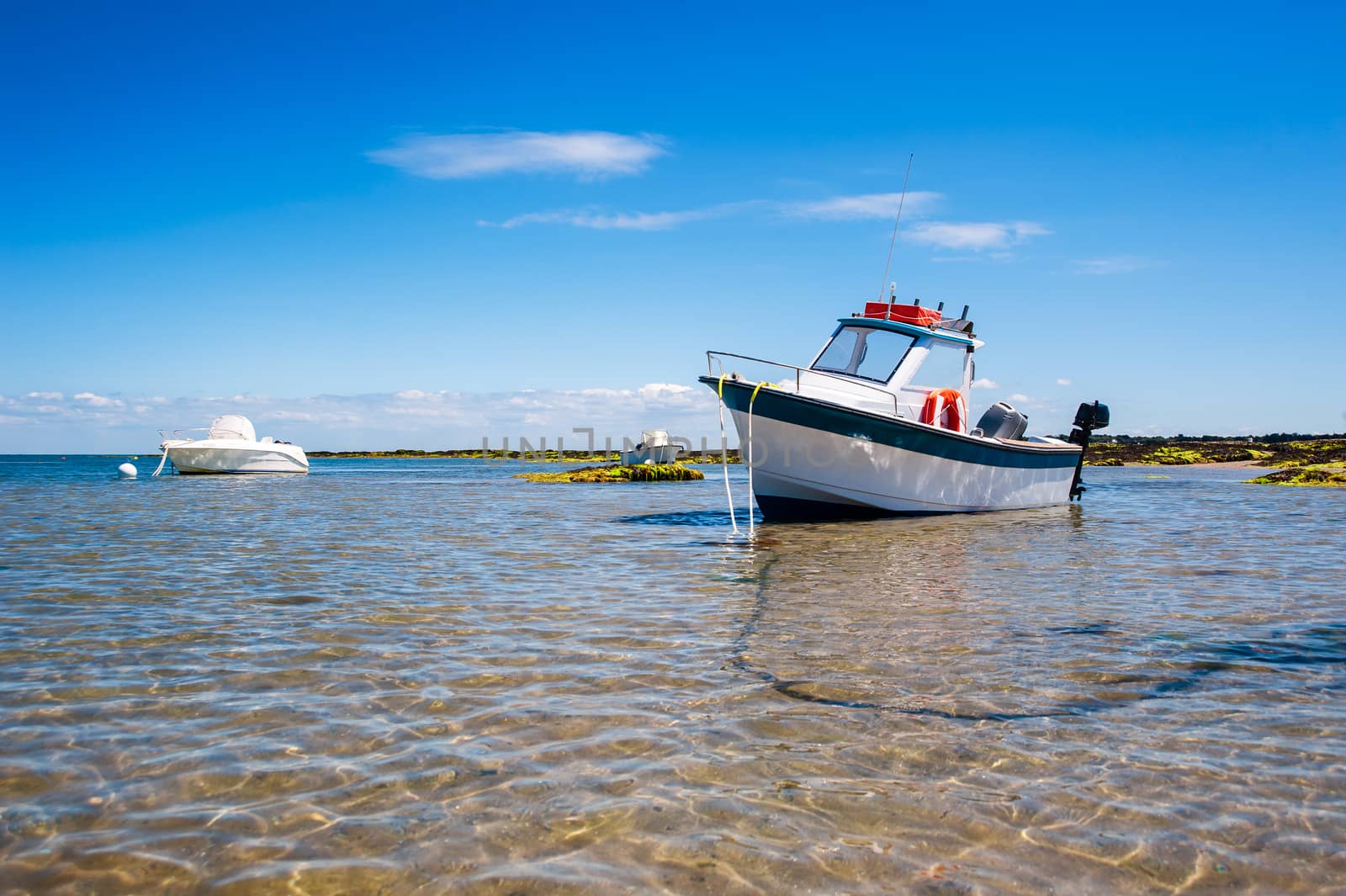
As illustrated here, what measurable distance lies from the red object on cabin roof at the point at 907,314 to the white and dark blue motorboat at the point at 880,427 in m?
0.02

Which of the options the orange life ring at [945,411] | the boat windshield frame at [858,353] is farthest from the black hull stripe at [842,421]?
the boat windshield frame at [858,353]

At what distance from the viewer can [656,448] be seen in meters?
51.4

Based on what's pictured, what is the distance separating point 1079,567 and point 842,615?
5093mm

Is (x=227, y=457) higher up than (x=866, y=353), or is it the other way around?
(x=866, y=353)

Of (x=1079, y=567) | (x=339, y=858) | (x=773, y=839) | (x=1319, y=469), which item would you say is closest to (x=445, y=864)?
(x=339, y=858)

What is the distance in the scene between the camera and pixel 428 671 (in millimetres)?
5988

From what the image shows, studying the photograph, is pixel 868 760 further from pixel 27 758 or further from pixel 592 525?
pixel 592 525

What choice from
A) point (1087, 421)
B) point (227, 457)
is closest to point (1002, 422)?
point (1087, 421)

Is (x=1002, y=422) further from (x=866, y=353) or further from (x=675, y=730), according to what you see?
(x=675, y=730)

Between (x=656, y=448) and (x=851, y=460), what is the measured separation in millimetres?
35574

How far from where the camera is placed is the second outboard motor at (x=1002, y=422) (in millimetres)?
19109

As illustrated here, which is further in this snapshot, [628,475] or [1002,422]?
[628,475]

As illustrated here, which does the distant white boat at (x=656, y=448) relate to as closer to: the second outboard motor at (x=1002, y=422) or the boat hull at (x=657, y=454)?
the boat hull at (x=657, y=454)

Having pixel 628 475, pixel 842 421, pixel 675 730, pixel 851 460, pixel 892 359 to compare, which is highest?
pixel 892 359
